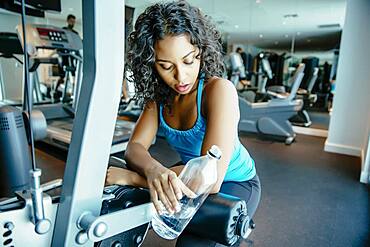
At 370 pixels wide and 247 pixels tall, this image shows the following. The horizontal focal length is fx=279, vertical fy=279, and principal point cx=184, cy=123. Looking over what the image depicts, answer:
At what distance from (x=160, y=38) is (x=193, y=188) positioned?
0.48m

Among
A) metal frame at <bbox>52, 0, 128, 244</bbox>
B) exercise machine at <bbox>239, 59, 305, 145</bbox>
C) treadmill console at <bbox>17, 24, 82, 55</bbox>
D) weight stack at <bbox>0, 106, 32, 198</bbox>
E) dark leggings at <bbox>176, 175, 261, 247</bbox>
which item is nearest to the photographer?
metal frame at <bbox>52, 0, 128, 244</bbox>

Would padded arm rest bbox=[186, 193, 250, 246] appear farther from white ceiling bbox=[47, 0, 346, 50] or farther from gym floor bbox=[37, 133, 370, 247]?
white ceiling bbox=[47, 0, 346, 50]

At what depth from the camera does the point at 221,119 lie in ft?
2.81

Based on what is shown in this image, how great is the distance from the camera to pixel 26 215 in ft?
1.81

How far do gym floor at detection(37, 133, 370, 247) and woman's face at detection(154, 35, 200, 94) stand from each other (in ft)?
3.98

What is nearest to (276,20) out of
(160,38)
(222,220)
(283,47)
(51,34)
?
(283,47)

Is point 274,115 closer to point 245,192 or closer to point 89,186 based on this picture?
point 245,192

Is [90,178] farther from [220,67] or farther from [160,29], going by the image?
[220,67]

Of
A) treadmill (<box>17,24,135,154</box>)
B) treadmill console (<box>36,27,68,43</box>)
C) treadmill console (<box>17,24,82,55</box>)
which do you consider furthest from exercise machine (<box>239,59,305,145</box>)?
treadmill console (<box>36,27,68,43</box>)

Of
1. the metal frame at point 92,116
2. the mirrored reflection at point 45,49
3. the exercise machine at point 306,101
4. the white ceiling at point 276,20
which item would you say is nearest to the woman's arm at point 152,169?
the metal frame at point 92,116

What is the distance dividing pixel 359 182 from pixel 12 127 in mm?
3013

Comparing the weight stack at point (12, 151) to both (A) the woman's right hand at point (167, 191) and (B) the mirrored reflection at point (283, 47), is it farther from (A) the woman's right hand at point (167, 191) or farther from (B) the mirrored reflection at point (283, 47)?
(B) the mirrored reflection at point (283, 47)

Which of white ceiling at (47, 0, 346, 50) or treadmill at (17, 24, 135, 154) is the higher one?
white ceiling at (47, 0, 346, 50)

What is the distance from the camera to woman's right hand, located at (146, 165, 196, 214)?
629 mm
